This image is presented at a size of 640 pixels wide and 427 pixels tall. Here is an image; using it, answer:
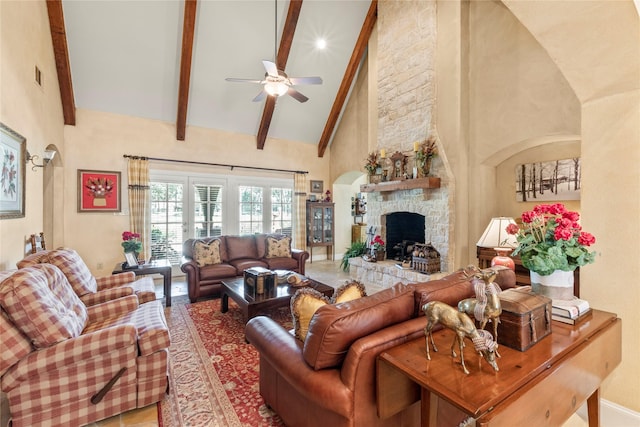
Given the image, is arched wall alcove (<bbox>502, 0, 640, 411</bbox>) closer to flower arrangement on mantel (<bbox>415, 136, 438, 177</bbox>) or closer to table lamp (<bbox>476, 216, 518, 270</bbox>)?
table lamp (<bbox>476, 216, 518, 270</bbox>)

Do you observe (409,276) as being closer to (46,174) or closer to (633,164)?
(633,164)

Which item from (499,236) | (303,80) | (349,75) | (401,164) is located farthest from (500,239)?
(349,75)

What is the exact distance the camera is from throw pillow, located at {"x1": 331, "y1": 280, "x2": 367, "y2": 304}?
5.69ft

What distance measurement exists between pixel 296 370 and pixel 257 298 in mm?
1818

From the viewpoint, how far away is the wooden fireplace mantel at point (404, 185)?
4.18 meters

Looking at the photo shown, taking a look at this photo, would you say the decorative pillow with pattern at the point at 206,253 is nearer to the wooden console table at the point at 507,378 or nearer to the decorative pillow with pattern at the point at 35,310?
the decorative pillow with pattern at the point at 35,310

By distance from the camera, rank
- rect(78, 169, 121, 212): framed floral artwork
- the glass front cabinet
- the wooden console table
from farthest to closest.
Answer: the glass front cabinet, rect(78, 169, 121, 212): framed floral artwork, the wooden console table

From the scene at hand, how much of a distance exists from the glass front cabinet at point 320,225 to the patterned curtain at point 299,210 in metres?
0.15

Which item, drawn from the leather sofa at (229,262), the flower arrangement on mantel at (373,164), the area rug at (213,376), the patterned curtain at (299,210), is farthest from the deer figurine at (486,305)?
the patterned curtain at (299,210)

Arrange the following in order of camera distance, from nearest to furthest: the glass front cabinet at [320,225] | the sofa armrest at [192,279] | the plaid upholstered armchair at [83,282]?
the plaid upholstered armchair at [83,282]
the sofa armrest at [192,279]
the glass front cabinet at [320,225]

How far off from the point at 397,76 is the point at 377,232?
270 cm

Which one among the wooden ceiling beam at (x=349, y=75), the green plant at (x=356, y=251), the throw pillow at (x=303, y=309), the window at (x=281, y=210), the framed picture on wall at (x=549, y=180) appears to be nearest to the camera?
the throw pillow at (x=303, y=309)

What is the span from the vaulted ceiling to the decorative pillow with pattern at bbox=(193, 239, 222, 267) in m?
2.47

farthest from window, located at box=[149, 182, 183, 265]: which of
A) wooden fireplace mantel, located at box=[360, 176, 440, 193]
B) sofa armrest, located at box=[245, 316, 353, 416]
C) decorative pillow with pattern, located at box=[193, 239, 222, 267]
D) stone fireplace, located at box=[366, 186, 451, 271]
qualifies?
sofa armrest, located at box=[245, 316, 353, 416]
